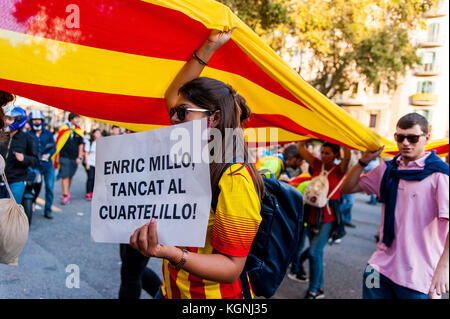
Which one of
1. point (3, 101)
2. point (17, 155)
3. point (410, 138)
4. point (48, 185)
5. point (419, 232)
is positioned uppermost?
point (410, 138)

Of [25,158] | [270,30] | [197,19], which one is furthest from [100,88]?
[270,30]

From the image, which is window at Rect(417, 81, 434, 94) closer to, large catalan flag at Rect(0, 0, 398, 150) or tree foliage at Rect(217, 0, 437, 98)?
tree foliage at Rect(217, 0, 437, 98)

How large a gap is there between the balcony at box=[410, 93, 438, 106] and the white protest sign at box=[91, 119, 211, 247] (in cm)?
3235

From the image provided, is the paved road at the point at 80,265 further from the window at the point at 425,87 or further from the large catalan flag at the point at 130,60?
the window at the point at 425,87

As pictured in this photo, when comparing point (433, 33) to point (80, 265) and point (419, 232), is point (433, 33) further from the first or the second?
point (80, 265)

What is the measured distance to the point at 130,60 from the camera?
2057mm

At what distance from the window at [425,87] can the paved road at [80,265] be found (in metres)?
26.4

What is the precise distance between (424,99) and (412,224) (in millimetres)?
30688

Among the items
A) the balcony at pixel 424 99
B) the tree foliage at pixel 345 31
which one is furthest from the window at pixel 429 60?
the tree foliage at pixel 345 31

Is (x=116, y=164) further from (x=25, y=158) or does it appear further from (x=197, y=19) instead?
(x=25, y=158)

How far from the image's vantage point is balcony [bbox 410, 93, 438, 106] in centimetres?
2955

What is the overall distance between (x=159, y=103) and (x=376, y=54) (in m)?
15.5

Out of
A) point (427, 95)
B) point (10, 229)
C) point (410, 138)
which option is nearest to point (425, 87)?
point (427, 95)

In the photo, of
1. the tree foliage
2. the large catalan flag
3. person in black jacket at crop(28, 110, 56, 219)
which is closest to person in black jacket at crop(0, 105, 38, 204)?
person in black jacket at crop(28, 110, 56, 219)
